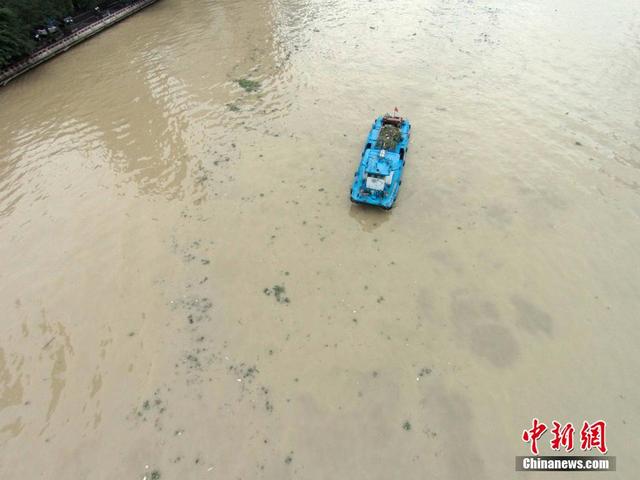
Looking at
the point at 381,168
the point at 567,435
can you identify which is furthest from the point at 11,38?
the point at 567,435

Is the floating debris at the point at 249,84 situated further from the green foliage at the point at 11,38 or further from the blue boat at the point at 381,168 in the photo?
the green foliage at the point at 11,38

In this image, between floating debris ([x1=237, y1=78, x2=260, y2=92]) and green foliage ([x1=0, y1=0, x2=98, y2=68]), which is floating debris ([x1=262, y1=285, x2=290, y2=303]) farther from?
green foliage ([x1=0, y1=0, x2=98, y2=68])

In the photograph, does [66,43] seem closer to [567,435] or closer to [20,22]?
[20,22]

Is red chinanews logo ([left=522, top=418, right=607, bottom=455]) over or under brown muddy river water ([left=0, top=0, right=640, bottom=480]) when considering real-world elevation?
under

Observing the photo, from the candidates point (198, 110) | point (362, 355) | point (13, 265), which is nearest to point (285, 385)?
point (362, 355)

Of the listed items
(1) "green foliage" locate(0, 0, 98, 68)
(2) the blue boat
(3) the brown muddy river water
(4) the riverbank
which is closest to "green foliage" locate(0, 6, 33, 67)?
(1) "green foliage" locate(0, 0, 98, 68)
